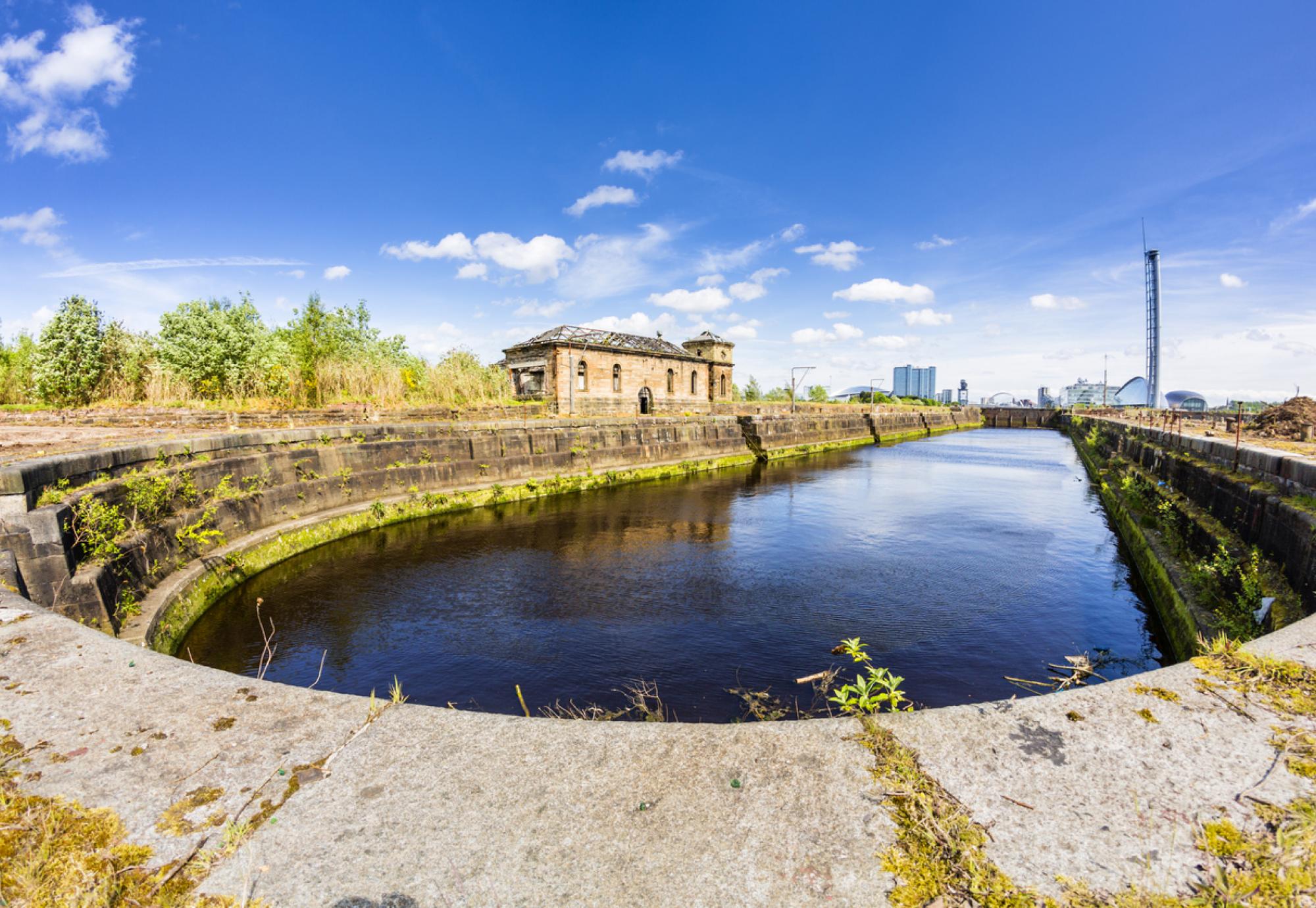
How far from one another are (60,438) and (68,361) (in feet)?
26.1

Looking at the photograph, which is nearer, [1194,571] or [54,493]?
[54,493]

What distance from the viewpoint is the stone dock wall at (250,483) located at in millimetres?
5121

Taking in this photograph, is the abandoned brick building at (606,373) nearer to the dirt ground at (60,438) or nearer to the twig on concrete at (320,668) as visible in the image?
the dirt ground at (60,438)

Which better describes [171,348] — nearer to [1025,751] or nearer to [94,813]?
[94,813]

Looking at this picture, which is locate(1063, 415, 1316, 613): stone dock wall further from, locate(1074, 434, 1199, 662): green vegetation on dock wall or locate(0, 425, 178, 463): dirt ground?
locate(0, 425, 178, 463): dirt ground

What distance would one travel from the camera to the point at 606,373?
33.2 metres

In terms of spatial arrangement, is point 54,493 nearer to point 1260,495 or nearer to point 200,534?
point 200,534

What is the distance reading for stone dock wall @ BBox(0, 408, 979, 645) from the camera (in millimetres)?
5121

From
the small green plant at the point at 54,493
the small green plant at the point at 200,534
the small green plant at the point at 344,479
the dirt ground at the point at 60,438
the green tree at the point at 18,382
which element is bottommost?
the small green plant at the point at 200,534

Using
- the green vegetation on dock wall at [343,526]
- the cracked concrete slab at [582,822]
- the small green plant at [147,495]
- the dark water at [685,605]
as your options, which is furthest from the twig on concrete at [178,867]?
the small green plant at [147,495]

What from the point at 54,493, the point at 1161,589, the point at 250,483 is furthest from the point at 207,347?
the point at 1161,589

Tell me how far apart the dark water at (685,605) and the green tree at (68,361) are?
34.9ft

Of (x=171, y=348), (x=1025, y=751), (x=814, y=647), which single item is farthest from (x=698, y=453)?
(x=171, y=348)

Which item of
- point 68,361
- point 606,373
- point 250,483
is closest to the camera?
point 250,483
